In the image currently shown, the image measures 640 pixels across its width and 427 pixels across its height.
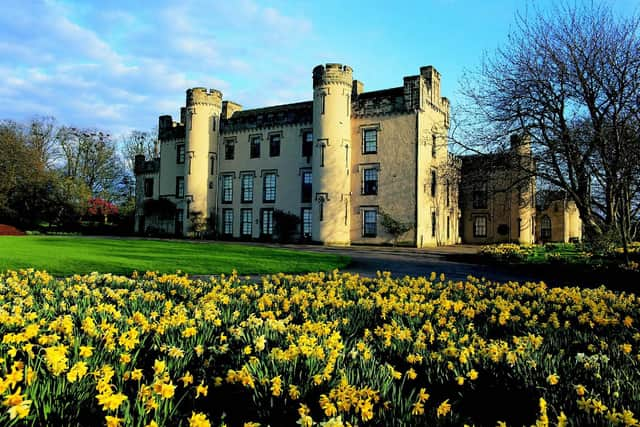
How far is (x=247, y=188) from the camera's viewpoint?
4062cm

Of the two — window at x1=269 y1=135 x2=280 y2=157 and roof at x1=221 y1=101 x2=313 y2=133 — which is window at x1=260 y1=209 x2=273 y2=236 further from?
roof at x1=221 y1=101 x2=313 y2=133

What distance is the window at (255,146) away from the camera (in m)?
40.1

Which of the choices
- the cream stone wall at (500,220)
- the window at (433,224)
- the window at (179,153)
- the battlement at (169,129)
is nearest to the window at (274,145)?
the window at (179,153)

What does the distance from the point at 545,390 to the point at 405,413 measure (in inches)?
42.6

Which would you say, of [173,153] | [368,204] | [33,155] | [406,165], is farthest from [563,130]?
[33,155]

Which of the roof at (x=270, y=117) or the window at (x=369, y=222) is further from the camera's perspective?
the roof at (x=270, y=117)

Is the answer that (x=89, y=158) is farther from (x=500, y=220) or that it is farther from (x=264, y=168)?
(x=500, y=220)

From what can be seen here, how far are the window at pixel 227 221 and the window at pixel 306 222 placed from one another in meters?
7.73

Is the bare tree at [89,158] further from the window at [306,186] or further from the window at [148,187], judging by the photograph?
the window at [306,186]

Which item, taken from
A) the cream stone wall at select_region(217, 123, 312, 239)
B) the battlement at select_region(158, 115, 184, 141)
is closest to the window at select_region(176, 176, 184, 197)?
the battlement at select_region(158, 115, 184, 141)

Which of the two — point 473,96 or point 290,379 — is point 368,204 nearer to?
point 473,96

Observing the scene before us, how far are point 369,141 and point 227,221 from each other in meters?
15.1

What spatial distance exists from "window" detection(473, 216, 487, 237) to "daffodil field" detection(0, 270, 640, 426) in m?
38.6

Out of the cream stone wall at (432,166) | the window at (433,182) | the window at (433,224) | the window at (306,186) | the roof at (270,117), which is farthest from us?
the roof at (270,117)
